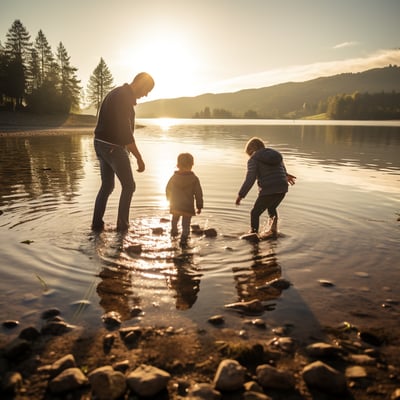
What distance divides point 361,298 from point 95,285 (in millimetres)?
3655

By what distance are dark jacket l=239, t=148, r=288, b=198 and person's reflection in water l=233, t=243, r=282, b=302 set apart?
1.55 m

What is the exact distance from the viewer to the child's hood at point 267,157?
24.0ft

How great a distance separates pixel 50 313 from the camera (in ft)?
12.9

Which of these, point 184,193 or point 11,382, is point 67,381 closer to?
point 11,382

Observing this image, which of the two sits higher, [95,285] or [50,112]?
[50,112]

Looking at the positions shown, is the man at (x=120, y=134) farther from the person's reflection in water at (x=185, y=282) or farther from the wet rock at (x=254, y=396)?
the wet rock at (x=254, y=396)

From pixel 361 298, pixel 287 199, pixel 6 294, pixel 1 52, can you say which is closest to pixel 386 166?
pixel 287 199

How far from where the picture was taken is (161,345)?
3406 millimetres

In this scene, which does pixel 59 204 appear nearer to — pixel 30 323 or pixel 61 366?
pixel 30 323

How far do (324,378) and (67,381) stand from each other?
2.14 meters

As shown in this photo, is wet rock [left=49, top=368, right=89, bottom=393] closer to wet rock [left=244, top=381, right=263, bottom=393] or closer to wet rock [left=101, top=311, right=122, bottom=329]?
wet rock [left=101, top=311, right=122, bottom=329]

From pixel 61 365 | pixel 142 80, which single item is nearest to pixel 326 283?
pixel 61 365

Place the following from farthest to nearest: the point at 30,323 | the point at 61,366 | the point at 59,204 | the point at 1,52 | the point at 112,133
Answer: the point at 1,52 < the point at 59,204 < the point at 112,133 < the point at 30,323 < the point at 61,366

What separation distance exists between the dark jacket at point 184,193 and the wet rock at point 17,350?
415 centimetres
